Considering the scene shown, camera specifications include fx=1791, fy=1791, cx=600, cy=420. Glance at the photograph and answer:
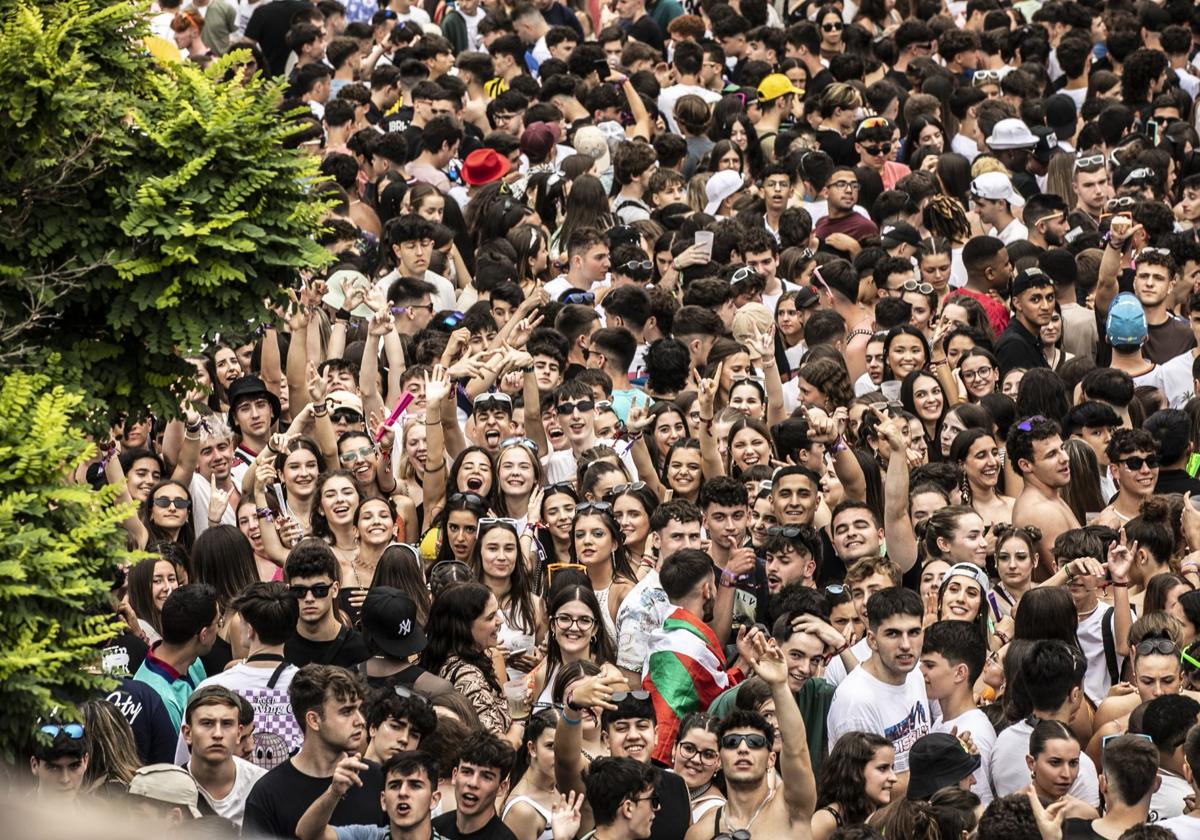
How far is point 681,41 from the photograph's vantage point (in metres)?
18.5

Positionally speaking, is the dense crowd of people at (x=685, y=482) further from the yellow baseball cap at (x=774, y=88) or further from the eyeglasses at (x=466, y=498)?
the yellow baseball cap at (x=774, y=88)

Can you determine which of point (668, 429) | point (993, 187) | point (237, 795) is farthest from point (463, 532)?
point (993, 187)

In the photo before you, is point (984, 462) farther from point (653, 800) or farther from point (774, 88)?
point (774, 88)

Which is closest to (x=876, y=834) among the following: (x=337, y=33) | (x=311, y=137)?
(x=311, y=137)

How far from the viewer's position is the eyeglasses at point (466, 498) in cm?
935

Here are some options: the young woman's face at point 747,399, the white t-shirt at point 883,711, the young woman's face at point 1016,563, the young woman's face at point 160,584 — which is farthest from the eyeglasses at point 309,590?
the young woman's face at point 747,399

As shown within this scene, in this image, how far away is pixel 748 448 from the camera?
10406 millimetres

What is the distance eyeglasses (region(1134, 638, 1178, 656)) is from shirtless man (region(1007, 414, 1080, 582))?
1919 mm

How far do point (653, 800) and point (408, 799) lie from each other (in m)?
0.97

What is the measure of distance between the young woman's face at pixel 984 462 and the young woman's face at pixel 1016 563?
3.60 feet

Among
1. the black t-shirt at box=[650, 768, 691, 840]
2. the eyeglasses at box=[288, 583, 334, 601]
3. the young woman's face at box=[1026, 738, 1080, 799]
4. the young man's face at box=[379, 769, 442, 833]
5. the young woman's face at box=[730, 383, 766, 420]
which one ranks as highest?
the young man's face at box=[379, 769, 442, 833]

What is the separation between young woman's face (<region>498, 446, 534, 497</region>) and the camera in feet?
32.2

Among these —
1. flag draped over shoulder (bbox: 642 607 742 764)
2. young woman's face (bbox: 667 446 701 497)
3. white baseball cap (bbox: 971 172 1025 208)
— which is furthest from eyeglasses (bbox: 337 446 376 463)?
white baseball cap (bbox: 971 172 1025 208)

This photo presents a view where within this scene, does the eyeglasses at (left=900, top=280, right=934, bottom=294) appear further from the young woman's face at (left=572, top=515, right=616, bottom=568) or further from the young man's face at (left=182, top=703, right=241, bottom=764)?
the young man's face at (left=182, top=703, right=241, bottom=764)
